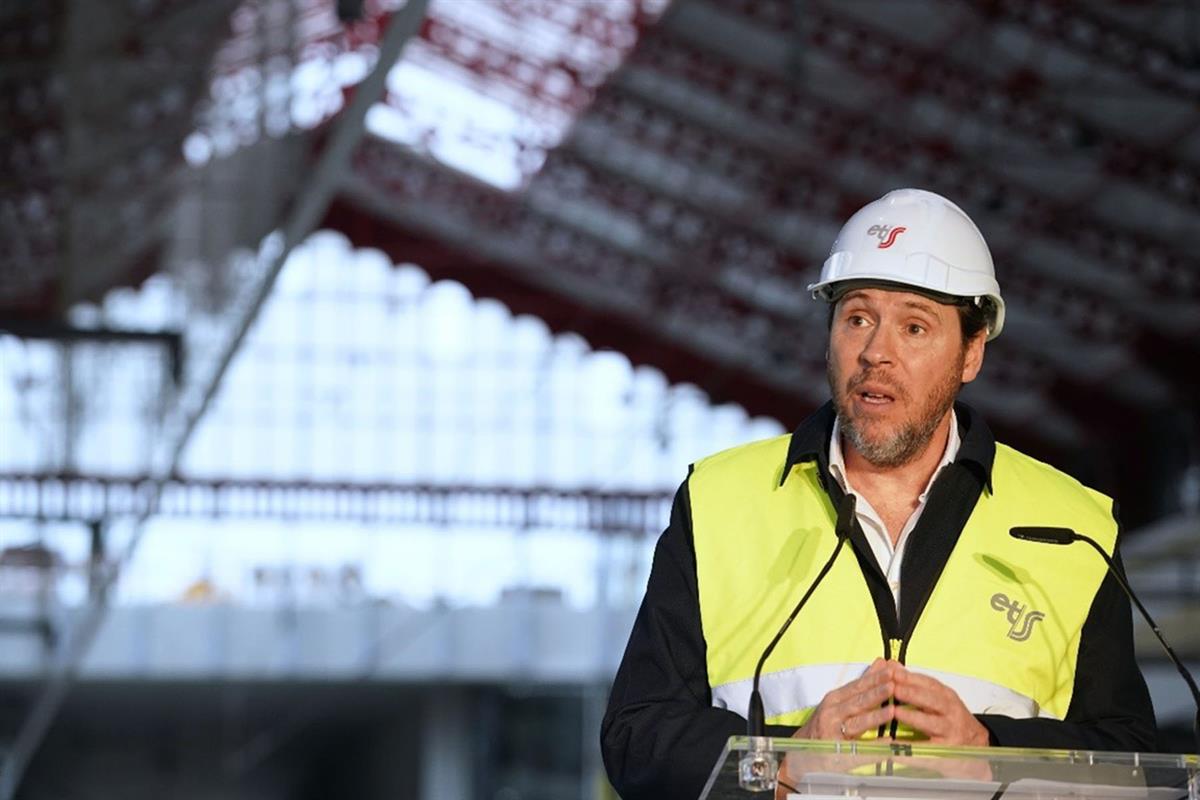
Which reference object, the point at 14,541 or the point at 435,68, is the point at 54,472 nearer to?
the point at 14,541

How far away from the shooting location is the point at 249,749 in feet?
127

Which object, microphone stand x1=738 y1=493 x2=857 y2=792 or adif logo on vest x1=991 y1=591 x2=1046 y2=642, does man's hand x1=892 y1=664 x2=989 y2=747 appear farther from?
adif logo on vest x1=991 y1=591 x2=1046 y2=642

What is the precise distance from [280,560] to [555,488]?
5026 mm

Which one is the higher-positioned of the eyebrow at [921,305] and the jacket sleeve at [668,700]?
the eyebrow at [921,305]

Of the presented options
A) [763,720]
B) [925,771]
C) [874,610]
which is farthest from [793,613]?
[925,771]

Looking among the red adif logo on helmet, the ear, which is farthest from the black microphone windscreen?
the red adif logo on helmet

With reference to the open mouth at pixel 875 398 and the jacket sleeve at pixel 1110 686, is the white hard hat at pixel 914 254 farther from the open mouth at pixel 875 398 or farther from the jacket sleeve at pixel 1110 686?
the jacket sleeve at pixel 1110 686

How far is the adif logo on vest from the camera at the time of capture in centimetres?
316

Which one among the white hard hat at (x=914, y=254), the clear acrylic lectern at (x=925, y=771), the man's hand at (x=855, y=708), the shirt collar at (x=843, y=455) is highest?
the white hard hat at (x=914, y=254)

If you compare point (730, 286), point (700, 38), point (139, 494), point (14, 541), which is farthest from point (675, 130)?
point (139, 494)

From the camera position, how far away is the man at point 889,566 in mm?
3135

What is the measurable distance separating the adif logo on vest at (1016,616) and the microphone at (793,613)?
247mm

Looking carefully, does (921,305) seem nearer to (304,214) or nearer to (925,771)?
(925,771)

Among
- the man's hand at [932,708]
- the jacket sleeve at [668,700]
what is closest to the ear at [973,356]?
the jacket sleeve at [668,700]
